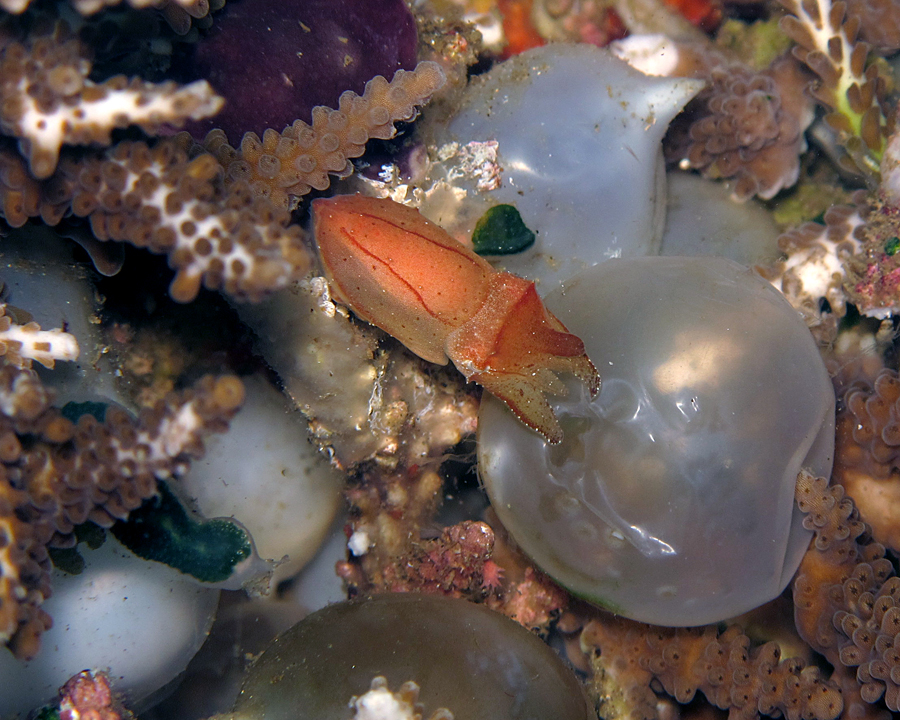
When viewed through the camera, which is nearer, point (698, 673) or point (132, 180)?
point (132, 180)

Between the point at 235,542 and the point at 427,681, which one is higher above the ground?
the point at 235,542

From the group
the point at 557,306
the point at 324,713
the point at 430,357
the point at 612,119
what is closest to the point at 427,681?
the point at 324,713

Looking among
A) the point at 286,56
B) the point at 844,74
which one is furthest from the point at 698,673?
the point at 286,56

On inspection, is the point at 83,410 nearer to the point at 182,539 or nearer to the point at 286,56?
the point at 182,539

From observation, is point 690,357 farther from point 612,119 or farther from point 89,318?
point 89,318

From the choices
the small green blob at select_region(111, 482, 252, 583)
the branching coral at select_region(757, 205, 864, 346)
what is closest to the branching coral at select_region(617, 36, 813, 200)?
the branching coral at select_region(757, 205, 864, 346)

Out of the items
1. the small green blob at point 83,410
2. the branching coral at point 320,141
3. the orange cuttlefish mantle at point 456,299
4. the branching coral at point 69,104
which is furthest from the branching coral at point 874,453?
the small green blob at point 83,410
